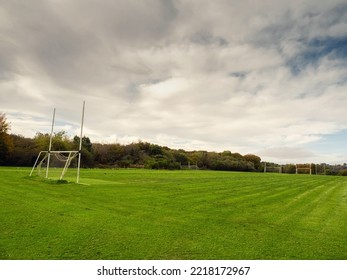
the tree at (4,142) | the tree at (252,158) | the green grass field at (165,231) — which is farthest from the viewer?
the tree at (252,158)

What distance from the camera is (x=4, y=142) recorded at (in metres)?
47.5

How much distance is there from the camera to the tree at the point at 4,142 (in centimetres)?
4769

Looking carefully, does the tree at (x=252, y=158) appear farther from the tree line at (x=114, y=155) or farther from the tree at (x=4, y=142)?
the tree at (x=4, y=142)

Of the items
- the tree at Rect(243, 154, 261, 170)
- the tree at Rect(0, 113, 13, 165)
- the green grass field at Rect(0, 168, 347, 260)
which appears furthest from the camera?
the tree at Rect(243, 154, 261, 170)

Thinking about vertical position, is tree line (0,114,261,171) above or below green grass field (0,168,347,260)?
above

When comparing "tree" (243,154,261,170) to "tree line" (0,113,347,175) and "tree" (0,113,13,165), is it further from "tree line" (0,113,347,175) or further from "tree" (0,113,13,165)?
"tree" (0,113,13,165)

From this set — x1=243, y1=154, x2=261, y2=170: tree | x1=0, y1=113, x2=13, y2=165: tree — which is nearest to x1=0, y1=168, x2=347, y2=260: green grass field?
x1=0, y1=113, x2=13, y2=165: tree

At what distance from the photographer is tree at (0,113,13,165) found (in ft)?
156

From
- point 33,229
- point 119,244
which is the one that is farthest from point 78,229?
point 119,244

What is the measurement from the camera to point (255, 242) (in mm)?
6391

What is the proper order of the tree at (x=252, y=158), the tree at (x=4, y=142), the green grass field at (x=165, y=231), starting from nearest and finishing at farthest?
the green grass field at (x=165, y=231), the tree at (x=4, y=142), the tree at (x=252, y=158)

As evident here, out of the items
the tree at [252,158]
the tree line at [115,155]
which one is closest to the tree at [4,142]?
the tree line at [115,155]

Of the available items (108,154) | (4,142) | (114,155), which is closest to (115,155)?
(114,155)
